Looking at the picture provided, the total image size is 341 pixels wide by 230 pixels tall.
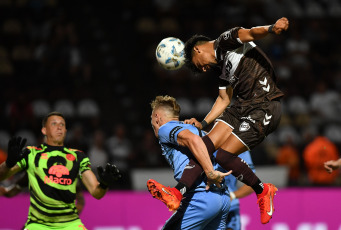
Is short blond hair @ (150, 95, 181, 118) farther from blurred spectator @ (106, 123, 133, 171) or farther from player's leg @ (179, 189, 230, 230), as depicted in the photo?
blurred spectator @ (106, 123, 133, 171)

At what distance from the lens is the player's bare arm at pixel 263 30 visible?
512 centimetres

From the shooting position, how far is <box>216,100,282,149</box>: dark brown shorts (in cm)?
586

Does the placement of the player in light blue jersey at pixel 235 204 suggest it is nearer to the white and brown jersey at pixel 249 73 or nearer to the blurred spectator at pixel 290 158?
the white and brown jersey at pixel 249 73

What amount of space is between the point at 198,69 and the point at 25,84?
8.06 meters

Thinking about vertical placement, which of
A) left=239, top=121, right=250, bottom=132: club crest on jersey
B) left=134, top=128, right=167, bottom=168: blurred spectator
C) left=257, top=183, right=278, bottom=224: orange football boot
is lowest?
left=257, top=183, right=278, bottom=224: orange football boot

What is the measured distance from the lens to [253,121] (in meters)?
5.88

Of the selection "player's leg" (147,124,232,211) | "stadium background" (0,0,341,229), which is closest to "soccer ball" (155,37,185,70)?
"player's leg" (147,124,232,211)

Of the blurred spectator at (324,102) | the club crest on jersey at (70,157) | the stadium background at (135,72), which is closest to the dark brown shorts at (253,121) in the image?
the club crest on jersey at (70,157)

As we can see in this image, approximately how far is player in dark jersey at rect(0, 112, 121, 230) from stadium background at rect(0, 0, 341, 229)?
202 inches

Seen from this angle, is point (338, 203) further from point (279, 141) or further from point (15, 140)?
point (15, 140)

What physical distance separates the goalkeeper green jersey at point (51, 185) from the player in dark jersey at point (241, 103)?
143 cm

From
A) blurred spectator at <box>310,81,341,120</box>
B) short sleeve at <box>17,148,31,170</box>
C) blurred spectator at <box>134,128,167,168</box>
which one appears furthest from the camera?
blurred spectator at <box>310,81,341,120</box>

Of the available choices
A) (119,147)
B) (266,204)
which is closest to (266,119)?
(266,204)

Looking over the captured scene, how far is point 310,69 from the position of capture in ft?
48.9
